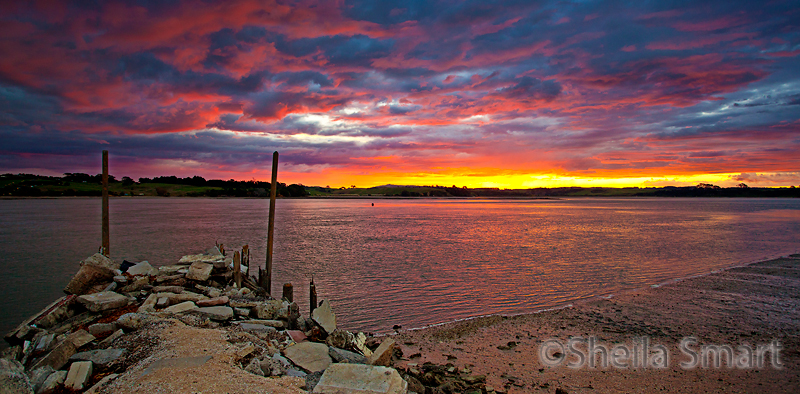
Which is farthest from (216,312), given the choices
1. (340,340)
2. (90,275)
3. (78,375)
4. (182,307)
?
(90,275)

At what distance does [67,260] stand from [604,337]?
88.8 ft

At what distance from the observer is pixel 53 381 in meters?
5.38

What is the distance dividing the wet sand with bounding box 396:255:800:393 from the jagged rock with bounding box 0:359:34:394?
583 cm

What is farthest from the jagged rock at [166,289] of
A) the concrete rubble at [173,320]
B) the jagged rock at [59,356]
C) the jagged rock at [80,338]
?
the jagged rock at [59,356]

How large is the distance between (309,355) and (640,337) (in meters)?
8.12

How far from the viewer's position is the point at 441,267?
19.8m

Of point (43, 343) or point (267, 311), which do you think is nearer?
point (43, 343)

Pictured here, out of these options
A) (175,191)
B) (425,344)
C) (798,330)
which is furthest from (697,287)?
(175,191)

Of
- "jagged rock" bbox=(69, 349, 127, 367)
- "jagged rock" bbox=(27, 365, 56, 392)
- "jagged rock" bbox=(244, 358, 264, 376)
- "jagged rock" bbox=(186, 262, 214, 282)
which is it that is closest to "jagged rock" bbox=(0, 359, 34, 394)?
"jagged rock" bbox=(27, 365, 56, 392)

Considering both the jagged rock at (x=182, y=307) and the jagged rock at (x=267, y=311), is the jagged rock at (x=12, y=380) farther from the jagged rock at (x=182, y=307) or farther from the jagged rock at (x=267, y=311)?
the jagged rock at (x=267, y=311)

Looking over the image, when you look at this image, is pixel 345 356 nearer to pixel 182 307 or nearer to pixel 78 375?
pixel 78 375

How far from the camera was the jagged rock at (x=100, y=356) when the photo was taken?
6.01 metres

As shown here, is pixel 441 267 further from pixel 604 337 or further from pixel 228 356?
pixel 228 356

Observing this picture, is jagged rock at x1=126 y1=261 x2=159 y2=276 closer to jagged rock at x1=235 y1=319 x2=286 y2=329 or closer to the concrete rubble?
the concrete rubble
